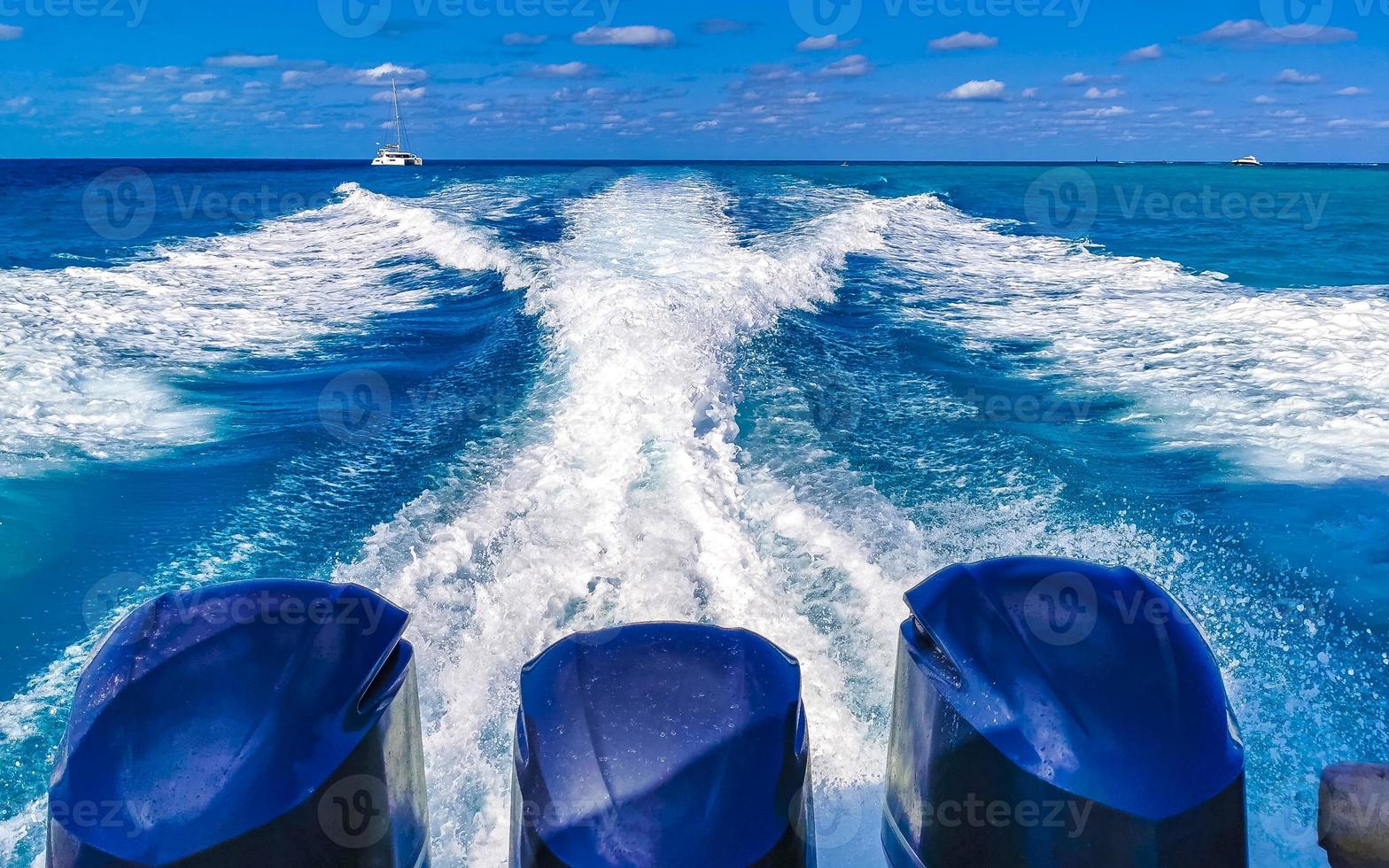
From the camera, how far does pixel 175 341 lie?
7879mm

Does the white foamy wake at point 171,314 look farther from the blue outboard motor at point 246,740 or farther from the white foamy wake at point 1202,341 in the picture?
the white foamy wake at point 1202,341

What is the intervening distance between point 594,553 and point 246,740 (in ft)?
7.74

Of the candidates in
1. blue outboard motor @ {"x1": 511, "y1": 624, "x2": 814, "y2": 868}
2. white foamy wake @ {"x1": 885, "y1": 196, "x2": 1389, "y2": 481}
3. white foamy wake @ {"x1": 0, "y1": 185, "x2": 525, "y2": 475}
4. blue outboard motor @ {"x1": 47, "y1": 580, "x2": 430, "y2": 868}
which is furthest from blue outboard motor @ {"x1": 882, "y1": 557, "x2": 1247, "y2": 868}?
white foamy wake @ {"x1": 0, "y1": 185, "x2": 525, "y2": 475}

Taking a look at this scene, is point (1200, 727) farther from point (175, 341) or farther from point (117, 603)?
→ point (175, 341)

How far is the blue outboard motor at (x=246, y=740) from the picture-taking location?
59.9 inches

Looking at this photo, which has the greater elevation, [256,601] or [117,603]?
[256,601]

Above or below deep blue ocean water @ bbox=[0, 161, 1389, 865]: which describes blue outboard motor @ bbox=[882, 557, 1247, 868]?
above

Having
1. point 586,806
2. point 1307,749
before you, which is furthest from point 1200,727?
point 1307,749

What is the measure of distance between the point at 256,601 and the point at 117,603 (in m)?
2.34

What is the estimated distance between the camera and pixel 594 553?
3.95 metres

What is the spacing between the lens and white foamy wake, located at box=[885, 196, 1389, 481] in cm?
550

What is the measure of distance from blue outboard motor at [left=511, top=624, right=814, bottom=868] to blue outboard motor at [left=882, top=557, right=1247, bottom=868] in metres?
0.29

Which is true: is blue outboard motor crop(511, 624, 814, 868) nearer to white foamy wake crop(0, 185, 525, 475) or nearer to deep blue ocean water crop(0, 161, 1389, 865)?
deep blue ocean water crop(0, 161, 1389, 865)

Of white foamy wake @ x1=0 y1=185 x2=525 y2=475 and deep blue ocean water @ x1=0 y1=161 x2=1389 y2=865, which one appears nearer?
deep blue ocean water @ x1=0 y1=161 x2=1389 y2=865
